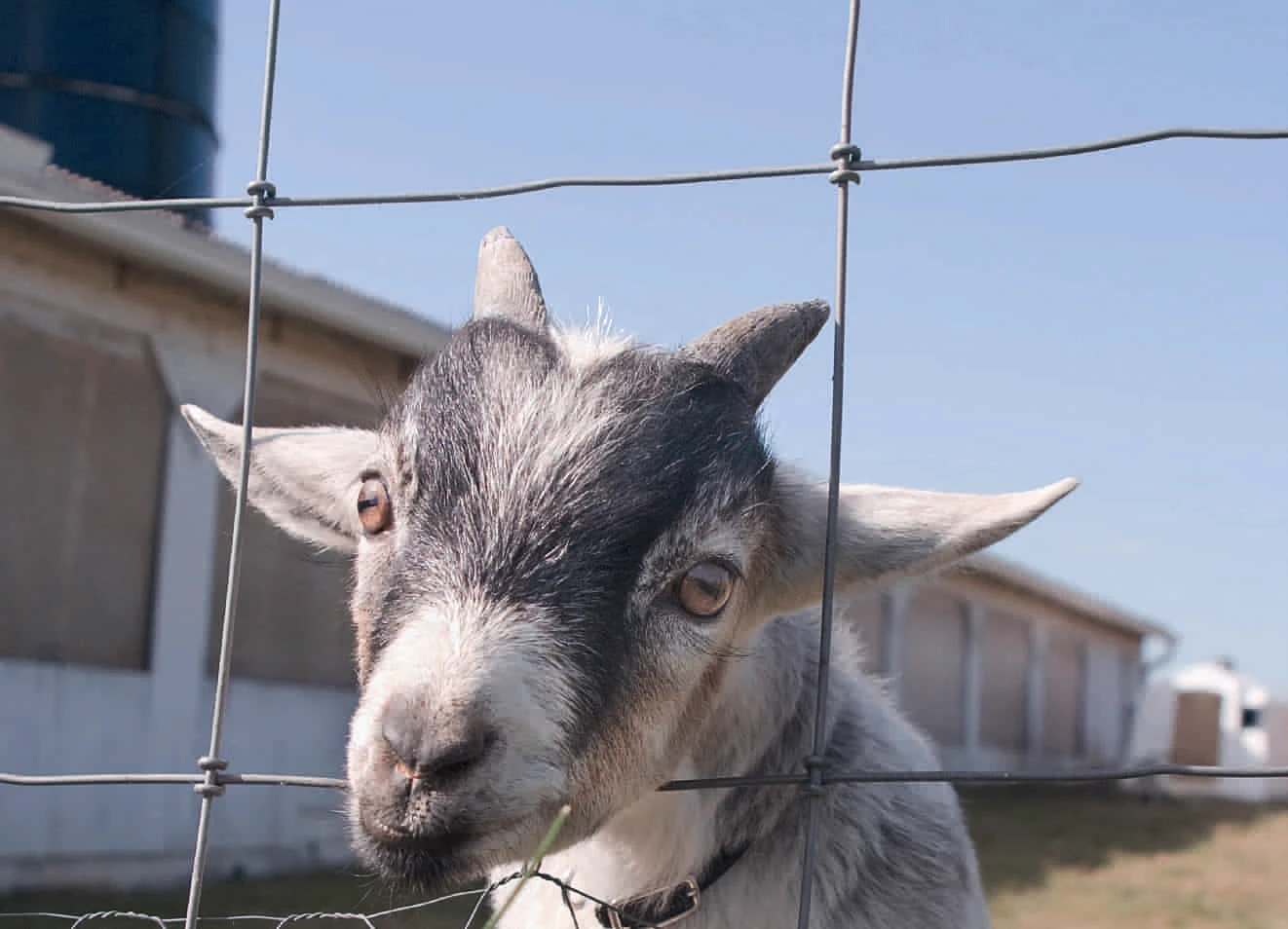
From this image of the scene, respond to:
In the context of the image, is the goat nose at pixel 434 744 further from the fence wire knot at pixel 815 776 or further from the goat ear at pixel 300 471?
the goat ear at pixel 300 471

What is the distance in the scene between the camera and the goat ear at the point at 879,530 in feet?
7.55

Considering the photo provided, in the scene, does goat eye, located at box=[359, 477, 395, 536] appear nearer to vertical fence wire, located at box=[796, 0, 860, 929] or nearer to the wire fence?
the wire fence

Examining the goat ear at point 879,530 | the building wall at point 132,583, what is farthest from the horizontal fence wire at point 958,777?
the building wall at point 132,583

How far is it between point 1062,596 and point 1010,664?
5.87 feet

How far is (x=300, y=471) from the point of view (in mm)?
2875

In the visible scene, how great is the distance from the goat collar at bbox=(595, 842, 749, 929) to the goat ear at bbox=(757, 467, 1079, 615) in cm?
48

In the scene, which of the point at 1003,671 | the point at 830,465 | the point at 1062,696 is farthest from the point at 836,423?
the point at 1062,696

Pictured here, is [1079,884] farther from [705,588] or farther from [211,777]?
[211,777]

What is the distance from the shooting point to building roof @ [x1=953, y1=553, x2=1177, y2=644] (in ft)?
64.5

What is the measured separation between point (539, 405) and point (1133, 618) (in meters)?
25.8

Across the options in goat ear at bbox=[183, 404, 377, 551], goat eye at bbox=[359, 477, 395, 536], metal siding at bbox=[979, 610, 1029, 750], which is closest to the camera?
goat eye at bbox=[359, 477, 395, 536]

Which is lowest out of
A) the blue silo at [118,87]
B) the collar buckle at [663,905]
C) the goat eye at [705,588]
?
the collar buckle at [663,905]

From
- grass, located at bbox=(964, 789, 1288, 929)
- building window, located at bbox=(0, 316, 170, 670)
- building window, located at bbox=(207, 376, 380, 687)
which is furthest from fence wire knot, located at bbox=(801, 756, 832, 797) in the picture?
building window, located at bbox=(207, 376, 380, 687)

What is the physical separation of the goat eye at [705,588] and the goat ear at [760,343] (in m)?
0.35
